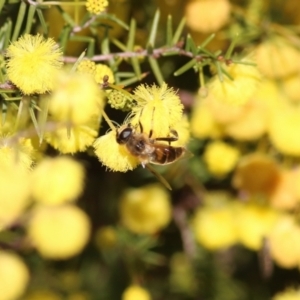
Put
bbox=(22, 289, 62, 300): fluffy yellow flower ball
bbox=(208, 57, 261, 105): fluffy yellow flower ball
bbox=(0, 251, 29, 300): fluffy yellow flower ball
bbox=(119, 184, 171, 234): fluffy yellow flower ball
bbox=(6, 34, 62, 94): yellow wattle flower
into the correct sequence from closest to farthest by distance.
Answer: bbox=(6, 34, 62, 94): yellow wattle flower
bbox=(208, 57, 261, 105): fluffy yellow flower ball
bbox=(0, 251, 29, 300): fluffy yellow flower ball
bbox=(119, 184, 171, 234): fluffy yellow flower ball
bbox=(22, 289, 62, 300): fluffy yellow flower ball

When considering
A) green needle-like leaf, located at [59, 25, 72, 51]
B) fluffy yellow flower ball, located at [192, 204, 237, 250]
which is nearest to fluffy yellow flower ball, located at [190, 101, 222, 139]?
fluffy yellow flower ball, located at [192, 204, 237, 250]

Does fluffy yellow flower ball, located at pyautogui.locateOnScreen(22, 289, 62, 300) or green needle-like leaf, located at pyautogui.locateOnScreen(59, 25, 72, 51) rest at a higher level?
green needle-like leaf, located at pyautogui.locateOnScreen(59, 25, 72, 51)

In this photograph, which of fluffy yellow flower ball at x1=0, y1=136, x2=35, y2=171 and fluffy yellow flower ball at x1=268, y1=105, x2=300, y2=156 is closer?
fluffy yellow flower ball at x1=0, y1=136, x2=35, y2=171

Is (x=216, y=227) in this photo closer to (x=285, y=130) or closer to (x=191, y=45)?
(x=285, y=130)

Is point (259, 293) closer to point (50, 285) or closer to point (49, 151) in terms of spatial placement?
point (50, 285)

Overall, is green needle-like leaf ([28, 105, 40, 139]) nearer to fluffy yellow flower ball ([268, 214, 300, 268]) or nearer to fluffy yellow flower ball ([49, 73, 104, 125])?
fluffy yellow flower ball ([49, 73, 104, 125])

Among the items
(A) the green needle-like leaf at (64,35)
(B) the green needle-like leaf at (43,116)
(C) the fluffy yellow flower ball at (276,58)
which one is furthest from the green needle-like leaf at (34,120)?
(C) the fluffy yellow flower ball at (276,58)

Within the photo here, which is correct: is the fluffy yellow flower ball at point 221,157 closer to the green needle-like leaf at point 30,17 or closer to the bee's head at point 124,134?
the bee's head at point 124,134
